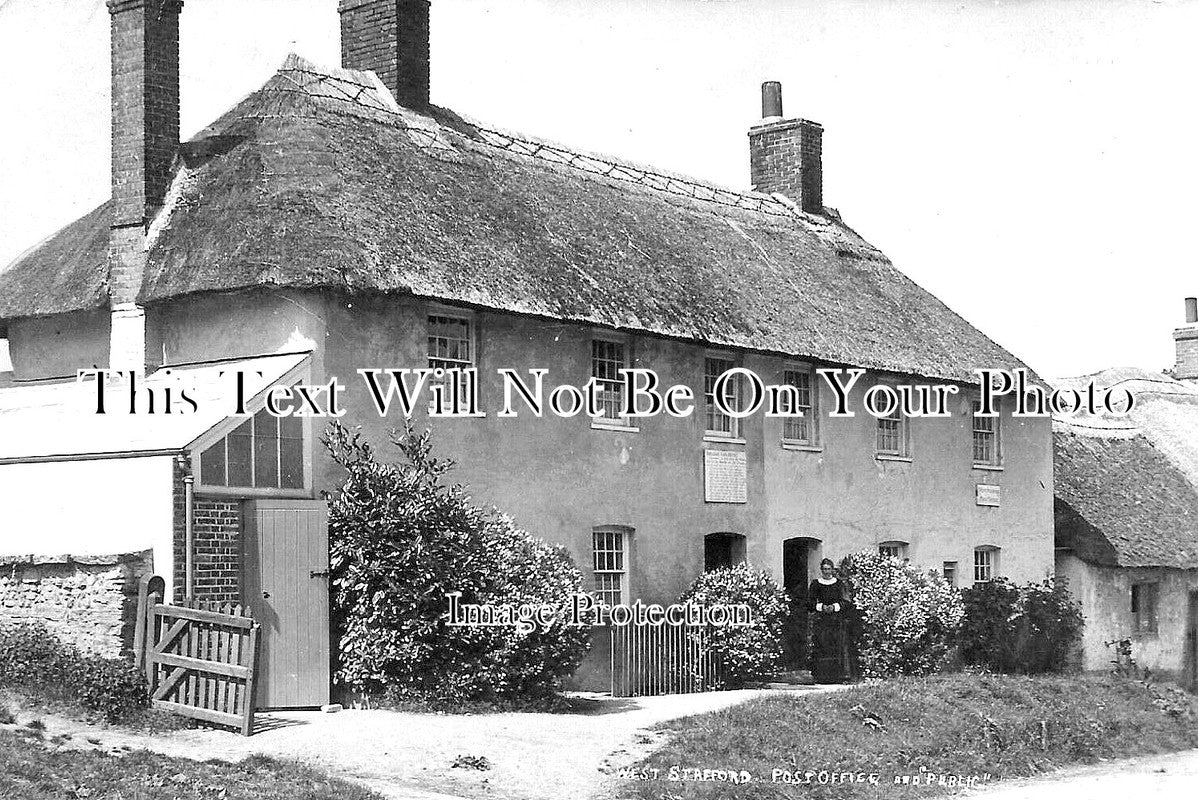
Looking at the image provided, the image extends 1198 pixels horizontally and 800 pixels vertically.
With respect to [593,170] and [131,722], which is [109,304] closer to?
[131,722]

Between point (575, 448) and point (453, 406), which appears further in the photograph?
point (575, 448)

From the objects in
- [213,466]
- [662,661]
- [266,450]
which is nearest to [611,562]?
[662,661]

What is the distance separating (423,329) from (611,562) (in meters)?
4.65

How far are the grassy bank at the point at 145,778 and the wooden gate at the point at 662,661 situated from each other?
7.51 m

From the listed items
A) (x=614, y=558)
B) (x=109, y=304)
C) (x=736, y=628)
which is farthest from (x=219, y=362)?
(x=736, y=628)

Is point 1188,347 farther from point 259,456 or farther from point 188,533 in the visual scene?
point 188,533

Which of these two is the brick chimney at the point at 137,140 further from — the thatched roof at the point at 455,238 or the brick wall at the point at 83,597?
the brick wall at the point at 83,597

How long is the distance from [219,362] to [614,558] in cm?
626

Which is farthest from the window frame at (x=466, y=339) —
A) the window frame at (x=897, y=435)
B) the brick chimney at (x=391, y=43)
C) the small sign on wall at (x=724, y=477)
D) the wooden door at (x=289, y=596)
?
the window frame at (x=897, y=435)

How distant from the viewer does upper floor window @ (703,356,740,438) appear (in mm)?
24094

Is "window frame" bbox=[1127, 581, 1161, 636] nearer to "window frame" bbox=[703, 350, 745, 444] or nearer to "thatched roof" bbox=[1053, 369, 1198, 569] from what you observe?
"thatched roof" bbox=[1053, 369, 1198, 569]

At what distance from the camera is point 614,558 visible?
2238 centimetres

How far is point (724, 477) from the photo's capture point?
24109 millimetres

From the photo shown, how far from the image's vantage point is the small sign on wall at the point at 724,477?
2381 centimetres
